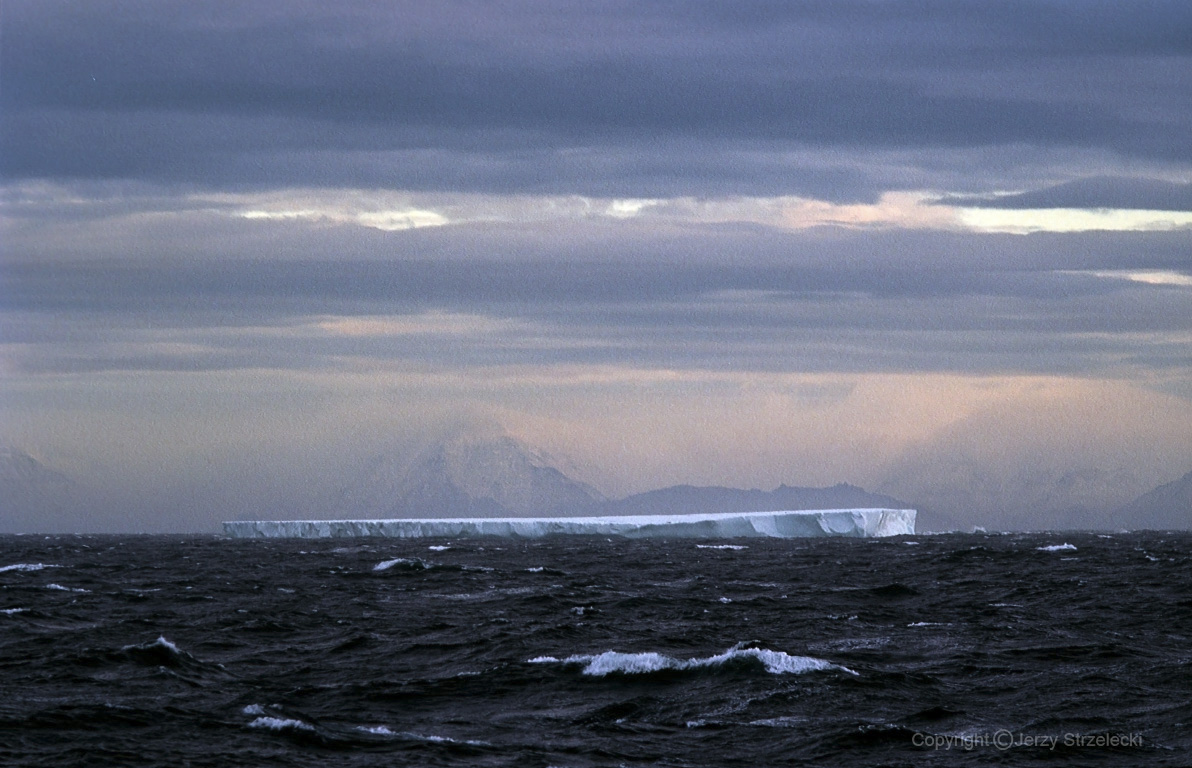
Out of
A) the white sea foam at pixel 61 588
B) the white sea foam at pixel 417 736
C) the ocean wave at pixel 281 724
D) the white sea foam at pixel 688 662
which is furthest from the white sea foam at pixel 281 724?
the white sea foam at pixel 61 588

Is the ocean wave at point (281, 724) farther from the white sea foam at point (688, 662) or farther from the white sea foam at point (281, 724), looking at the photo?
the white sea foam at point (688, 662)

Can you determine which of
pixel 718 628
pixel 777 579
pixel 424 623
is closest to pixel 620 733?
pixel 718 628

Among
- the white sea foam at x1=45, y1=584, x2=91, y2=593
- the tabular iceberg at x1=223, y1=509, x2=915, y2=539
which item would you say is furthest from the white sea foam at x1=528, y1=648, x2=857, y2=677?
the tabular iceberg at x1=223, y1=509, x2=915, y2=539

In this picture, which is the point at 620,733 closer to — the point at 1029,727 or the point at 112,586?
the point at 1029,727

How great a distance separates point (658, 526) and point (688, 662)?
292 ft

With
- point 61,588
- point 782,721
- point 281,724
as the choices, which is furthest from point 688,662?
point 61,588

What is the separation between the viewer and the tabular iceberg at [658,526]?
4277 inches

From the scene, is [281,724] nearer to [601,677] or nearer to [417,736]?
[417,736]

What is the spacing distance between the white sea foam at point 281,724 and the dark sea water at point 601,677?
7cm

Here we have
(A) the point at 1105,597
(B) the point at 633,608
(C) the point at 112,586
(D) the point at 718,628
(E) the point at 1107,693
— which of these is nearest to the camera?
(E) the point at 1107,693

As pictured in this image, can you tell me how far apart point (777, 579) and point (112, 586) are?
24168mm

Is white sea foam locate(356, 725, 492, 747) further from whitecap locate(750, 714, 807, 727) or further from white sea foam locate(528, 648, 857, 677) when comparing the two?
white sea foam locate(528, 648, 857, 677)

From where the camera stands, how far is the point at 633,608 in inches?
1459

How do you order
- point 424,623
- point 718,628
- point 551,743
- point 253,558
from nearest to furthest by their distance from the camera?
point 551,743 < point 718,628 < point 424,623 < point 253,558
